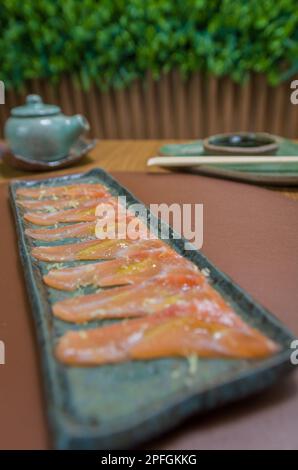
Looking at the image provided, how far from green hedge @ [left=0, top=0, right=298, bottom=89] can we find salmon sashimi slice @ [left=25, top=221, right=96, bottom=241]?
1310 millimetres

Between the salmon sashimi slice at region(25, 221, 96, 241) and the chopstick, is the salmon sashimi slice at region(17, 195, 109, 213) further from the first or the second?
the chopstick

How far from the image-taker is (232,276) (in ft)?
2.33

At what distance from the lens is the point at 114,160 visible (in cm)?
159

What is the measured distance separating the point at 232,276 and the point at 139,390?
338 mm

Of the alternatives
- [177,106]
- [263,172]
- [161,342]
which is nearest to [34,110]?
[263,172]

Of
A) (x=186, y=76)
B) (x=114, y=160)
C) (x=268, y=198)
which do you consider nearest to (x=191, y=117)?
(x=186, y=76)

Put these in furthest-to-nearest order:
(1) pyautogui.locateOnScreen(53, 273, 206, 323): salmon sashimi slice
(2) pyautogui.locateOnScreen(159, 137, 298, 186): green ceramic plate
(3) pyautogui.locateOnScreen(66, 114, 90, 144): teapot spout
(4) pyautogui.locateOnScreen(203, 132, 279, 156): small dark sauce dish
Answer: (3) pyautogui.locateOnScreen(66, 114, 90, 144): teapot spout < (4) pyautogui.locateOnScreen(203, 132, 279, 156): small dark sauce dish < (2) pyautogui.locateOnScreen(159, 137, 298, 186): green ceramic plate < (1) pyautogui.locateOnScreen(53, 273, 206, 323): salmon sashimi slice

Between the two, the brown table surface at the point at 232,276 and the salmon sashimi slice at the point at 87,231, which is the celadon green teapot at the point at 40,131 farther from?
the salmon sashimi slice at the point at 87,231

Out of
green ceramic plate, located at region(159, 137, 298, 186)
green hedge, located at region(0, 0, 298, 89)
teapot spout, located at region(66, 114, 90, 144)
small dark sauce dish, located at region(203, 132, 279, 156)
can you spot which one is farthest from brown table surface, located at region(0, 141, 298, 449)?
green hedge, located at region(0, 0, 298, 89)

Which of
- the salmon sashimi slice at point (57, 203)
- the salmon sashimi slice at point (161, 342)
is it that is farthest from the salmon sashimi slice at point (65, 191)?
the salmon sashimi slice at point (161, 342)

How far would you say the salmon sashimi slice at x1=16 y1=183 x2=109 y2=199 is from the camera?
1.09 meters

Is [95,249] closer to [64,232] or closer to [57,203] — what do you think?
[64,232]

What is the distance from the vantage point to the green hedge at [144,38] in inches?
70.2

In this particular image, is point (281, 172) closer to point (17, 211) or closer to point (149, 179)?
point (149, 179)
